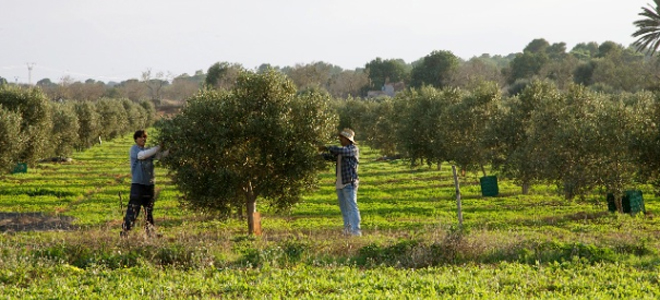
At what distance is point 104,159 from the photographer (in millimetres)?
63906

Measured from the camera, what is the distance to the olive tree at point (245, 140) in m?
18.6

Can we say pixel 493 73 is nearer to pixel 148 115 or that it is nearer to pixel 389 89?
pixel 389 89

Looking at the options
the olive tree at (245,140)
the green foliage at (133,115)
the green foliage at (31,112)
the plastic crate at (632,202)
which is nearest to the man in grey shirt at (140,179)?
Result: the olive tree at (245,140)

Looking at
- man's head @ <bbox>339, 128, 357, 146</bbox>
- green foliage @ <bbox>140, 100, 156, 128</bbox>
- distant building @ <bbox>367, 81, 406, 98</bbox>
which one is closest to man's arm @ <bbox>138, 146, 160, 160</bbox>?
man's head @ <bbox>339, 128, 357, 146</bbox>

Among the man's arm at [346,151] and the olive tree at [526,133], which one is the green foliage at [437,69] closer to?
the olive tree at [526,133]

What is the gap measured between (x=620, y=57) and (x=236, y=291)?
445 feet

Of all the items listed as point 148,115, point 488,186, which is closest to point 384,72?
point 148,115

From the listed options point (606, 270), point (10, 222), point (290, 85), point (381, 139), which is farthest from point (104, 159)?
point (606, 270)

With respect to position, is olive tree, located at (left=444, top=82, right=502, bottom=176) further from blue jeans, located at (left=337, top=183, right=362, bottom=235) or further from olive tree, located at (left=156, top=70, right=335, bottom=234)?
blue jeans, located at (left=337, top=183, right=362, bottom=235)

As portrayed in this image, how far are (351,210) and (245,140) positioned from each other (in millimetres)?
4513

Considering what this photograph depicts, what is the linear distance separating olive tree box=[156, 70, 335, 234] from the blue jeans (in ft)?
7.39

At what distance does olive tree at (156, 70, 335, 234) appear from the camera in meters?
18.6

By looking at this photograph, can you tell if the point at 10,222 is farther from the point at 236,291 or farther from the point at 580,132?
the point at 580,132

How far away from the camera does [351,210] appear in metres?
16.7
